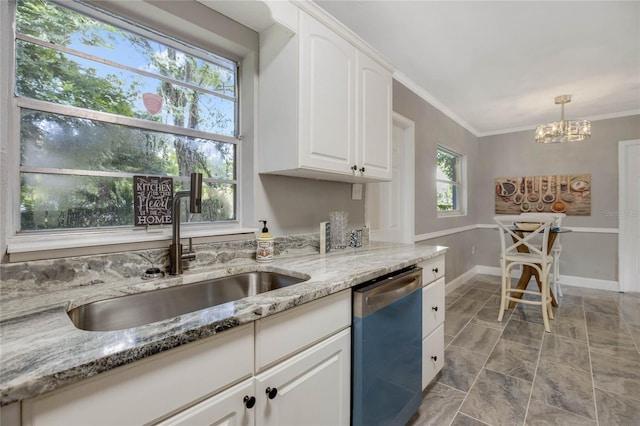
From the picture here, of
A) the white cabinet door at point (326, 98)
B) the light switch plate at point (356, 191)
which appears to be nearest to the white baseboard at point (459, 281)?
the light switch plate at point (356, 191)

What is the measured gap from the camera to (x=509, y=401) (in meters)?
1.72

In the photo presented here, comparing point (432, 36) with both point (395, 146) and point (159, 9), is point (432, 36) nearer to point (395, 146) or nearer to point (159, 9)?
point (395, 146)

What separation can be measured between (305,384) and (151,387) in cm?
50

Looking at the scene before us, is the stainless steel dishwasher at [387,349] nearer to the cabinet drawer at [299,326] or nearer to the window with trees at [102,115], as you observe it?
the cabinet drawer at [299,326]

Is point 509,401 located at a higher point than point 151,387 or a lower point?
lower

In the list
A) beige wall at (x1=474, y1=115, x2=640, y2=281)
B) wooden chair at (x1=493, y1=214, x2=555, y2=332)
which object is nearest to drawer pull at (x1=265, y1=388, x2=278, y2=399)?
wooden chair at (x1=493, y1=214, x2=555, y2=332)

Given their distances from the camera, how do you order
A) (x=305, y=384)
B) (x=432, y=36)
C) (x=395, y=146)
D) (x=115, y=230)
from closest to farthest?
(x=305, y=384), (x=115, y=230), (x=432, y=36), (x=395, y=146)

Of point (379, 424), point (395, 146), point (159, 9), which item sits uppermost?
point (159, 9)

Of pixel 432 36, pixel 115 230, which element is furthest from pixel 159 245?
pixel 432 36

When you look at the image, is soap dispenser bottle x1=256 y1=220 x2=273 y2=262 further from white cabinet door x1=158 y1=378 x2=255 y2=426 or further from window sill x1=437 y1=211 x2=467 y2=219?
window sill x1=437 y1=211 x2=467 y2=219

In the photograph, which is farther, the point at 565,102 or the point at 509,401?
the point at 565,102

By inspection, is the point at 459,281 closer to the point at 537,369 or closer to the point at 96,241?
the point at 537,369

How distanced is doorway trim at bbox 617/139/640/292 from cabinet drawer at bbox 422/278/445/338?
12.0 ft

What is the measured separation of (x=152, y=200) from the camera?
1.29 metres
